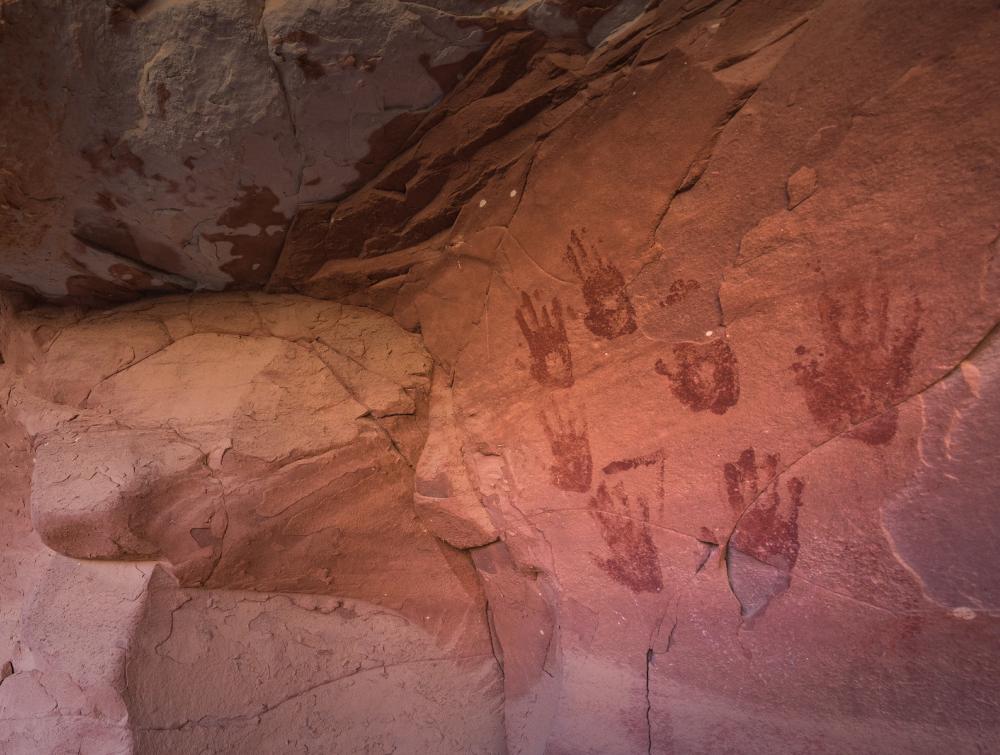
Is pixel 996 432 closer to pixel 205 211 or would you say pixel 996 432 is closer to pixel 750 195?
pixel 750 195

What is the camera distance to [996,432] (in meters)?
1.00

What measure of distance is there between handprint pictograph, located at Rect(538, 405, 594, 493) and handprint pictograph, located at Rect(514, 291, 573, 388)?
0.31 ft

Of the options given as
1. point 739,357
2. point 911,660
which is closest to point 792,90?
point 739,357

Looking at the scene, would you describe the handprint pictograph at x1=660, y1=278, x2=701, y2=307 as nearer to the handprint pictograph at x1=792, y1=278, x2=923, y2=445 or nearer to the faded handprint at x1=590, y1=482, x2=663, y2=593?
the handprint pictograph at x1=792, y1=278, x2=923, y2=445

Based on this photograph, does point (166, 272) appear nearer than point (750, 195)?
No

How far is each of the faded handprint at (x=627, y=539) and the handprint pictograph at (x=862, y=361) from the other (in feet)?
1.66

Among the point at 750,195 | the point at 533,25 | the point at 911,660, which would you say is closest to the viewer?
the point at 911,660

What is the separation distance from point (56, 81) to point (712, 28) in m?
1.65

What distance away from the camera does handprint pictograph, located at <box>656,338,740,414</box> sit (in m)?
1.28

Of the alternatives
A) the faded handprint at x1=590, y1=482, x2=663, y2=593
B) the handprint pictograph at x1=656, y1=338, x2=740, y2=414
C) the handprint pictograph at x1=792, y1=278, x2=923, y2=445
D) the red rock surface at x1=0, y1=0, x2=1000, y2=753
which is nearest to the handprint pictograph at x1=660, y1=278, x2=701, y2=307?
the red rock surface at x1=0, y1=0, x2=1000, y2=753

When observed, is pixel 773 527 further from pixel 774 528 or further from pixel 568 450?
pixel 568 450

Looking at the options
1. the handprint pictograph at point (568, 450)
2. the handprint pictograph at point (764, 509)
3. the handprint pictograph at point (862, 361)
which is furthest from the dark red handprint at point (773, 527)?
the handprint pictograph at point (568, 450)

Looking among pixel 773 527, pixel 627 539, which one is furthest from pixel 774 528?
pixel 627 539

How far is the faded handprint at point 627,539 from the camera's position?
56.6 inches
